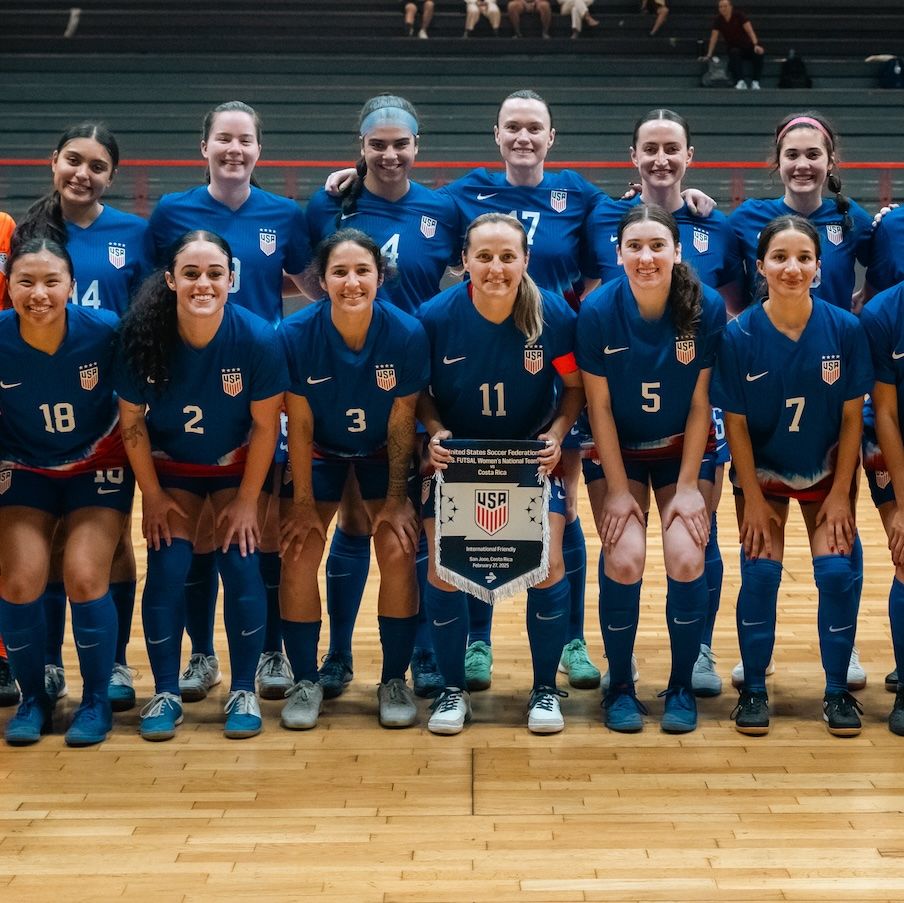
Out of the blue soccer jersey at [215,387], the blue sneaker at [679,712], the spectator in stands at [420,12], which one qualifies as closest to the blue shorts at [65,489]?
the blue soccer jersey at [215,387]

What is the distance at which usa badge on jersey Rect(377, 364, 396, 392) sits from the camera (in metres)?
3.33

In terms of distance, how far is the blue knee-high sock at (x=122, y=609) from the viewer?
140 inches

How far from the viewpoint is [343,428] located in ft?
11.1

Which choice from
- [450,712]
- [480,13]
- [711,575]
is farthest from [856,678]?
[480,13]

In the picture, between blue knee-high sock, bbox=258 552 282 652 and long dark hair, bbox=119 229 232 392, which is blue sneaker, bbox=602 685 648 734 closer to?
blue knee-high sock, bbox=258 552 282 652

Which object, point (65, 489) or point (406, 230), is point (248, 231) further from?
point (65, 489)

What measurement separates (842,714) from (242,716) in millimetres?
1651

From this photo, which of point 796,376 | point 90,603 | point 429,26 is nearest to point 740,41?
point 429,26

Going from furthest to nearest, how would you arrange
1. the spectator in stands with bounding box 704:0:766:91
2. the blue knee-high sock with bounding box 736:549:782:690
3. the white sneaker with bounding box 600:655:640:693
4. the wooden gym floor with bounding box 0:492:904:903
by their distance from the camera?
the spectator in stands with bounding box 704:0:766:91
the white sneaker with bounding box 600:655:640:693
the blue knee-high sock with bounding box 736:549:782:690
the wooden gym floor with bounding box 0:492:904:903

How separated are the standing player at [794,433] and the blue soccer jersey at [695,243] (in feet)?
1.23

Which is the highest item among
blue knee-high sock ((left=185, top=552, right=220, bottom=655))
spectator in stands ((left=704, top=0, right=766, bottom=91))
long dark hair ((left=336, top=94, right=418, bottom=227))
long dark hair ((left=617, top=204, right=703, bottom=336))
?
spectator in stands ((left=704, top=0, right=766, bottom=91))

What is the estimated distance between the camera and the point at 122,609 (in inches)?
141

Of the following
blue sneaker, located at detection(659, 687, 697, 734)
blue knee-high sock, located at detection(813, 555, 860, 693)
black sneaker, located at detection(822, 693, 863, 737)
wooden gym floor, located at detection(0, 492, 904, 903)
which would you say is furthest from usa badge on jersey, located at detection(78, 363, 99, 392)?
black sneaker, located at detection(822, 693, 863, 737)

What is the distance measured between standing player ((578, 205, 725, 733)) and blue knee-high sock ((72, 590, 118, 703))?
1378 millimetres
